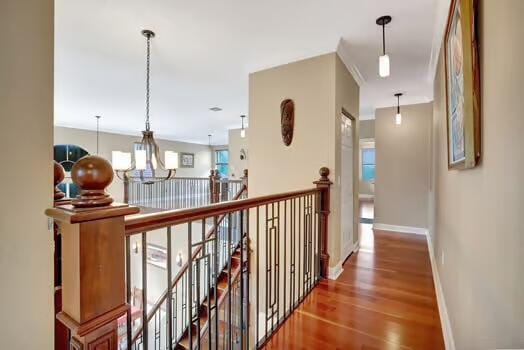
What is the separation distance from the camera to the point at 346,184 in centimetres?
347

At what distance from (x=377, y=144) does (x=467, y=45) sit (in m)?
4.36

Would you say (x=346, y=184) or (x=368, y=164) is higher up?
(x=368, y=164)

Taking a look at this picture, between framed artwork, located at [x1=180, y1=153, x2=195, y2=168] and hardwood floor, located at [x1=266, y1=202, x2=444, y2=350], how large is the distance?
28.5ft

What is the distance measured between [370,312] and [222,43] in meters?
2.99

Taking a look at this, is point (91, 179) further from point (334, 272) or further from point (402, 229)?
point (402, 229)

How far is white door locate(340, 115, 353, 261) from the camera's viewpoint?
10.8 feet

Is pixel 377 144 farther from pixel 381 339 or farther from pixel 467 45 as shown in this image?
pixel 467 45

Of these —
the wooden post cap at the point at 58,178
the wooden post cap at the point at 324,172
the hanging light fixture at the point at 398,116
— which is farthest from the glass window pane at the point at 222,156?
the wooden post cap at the point at 58,178

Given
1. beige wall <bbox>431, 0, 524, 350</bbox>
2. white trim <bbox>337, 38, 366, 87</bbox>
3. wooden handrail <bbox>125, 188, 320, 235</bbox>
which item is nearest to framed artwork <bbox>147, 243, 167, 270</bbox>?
white trim <bbox>337, 38, 366, 87</bbox>

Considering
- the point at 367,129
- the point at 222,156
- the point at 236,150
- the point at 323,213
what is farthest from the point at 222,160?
the point at 323,213

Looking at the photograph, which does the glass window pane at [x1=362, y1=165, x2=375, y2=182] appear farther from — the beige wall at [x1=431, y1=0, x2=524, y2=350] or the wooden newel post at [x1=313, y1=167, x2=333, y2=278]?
the beige wall at [x1=431, y1=0, x2=524, y2=350]
